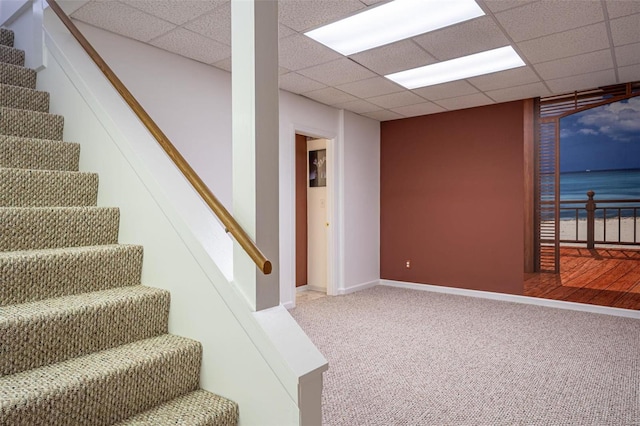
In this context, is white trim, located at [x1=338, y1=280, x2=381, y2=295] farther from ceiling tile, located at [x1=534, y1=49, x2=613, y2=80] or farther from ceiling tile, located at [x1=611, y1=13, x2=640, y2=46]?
ceiling tile, located at [x1=611, y1=13, x2=640, y2=46]

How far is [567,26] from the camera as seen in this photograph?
3.15 metres

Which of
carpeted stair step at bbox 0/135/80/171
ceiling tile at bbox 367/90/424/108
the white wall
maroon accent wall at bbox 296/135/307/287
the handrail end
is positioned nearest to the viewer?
the handrail end

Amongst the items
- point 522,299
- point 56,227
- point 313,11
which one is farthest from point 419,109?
point 56,227

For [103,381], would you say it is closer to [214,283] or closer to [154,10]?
[214,283]

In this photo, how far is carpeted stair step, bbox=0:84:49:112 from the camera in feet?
8.15

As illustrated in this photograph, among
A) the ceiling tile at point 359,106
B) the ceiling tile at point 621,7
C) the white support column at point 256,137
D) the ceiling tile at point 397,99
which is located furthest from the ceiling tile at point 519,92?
the white support column at point 256,137

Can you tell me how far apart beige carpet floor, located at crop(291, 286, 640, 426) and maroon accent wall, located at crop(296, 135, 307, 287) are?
1245 mm

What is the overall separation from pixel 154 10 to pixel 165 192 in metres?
1.76

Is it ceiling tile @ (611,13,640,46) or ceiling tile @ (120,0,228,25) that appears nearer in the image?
ceiling tile @ (120,0,228,25)

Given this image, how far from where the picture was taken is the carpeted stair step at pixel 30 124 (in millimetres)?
2344

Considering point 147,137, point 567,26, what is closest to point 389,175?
point 567,26

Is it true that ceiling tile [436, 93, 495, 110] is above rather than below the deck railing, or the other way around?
above

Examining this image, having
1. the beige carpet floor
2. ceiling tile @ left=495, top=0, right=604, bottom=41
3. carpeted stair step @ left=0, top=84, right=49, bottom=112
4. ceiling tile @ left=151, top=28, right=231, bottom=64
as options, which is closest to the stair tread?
the beige carpet floor

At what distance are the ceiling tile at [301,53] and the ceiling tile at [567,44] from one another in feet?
5.49
